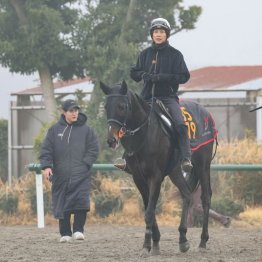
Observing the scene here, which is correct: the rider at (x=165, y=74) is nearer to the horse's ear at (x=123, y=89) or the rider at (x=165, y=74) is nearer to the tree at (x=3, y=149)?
the horse's ear at (x=123, y=89)

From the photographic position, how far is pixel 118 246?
1098 cm

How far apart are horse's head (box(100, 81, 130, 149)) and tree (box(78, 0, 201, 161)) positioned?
655 inches

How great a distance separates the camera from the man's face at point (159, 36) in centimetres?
1009

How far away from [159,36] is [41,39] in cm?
1763

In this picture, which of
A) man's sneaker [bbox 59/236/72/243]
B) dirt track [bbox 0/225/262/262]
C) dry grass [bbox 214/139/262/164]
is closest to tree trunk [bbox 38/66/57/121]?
dry grass [bbox 214/139/262/164]

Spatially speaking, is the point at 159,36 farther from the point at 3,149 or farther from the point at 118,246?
the point at 3,149

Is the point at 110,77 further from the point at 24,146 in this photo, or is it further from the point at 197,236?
the point at 197,236

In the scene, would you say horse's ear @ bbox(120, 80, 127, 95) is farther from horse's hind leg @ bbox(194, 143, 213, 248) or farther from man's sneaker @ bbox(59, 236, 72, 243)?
man's sneaker @ bbox(59, 236, 72, 243)

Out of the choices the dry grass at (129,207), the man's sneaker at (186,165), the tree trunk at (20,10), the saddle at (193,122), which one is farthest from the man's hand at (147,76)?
the tree trunk at (20,10)

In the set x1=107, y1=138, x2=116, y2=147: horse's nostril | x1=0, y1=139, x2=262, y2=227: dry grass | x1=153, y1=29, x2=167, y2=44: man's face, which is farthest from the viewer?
x1=0, y1=139, x2=262, y2=227: dry grass

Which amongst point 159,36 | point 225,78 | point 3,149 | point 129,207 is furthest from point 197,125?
point 225,78

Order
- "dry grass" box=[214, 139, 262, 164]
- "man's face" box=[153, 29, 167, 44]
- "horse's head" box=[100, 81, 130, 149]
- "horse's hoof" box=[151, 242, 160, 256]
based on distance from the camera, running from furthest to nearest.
Answer: "dry grass" box=[214, 139, 262, 164]
"man's face" box=[153, 29, 167, 44]
"horse's hoof" box=[151, 242, 160, 256]
"horse's head" box=[100, 81, 130, 149]

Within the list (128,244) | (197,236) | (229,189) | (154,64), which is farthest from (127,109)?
(229,189)

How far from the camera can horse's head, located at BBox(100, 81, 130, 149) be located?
363 inches
